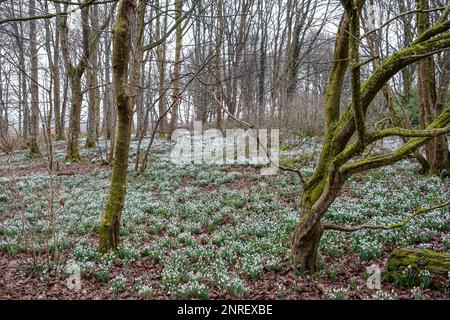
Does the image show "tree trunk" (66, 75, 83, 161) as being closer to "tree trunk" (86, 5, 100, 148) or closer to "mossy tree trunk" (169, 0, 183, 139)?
"tree trunk" (86, 5, 100, 148)

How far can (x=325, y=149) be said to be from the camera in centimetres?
494

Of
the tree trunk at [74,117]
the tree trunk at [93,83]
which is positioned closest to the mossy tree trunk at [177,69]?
the tree trunk at [93,83]

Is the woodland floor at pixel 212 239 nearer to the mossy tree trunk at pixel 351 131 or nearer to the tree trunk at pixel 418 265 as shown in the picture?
the tree trunk at pixel 418 265

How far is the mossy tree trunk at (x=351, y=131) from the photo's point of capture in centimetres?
344

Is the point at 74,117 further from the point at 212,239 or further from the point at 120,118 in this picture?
the point at 212,239

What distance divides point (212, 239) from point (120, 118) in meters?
3.05

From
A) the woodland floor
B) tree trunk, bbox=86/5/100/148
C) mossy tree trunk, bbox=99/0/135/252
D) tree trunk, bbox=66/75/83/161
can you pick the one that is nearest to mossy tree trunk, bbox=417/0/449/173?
the woodland floor

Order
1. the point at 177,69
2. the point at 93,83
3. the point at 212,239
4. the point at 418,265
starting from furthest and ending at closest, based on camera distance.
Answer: the point at 93,83 < the point at 177,69 < the point at 212,239 < the point at 418,265

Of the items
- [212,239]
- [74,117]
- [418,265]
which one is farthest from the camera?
[74,117]

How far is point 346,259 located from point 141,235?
421 cm

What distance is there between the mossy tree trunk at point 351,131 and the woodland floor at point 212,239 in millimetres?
734

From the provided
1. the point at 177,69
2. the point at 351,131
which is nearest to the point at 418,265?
the point at 351,131

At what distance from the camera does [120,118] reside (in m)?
5.68
